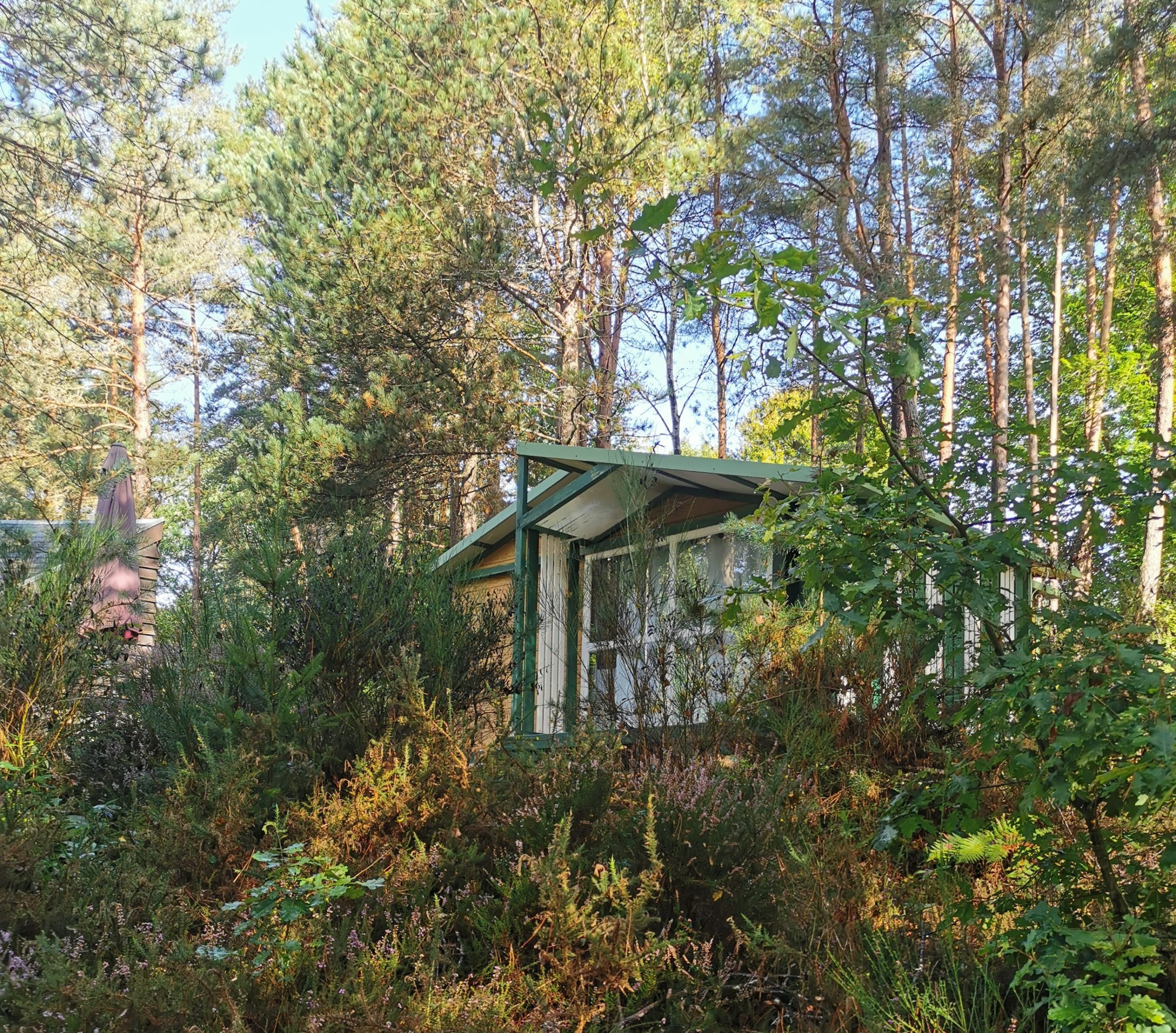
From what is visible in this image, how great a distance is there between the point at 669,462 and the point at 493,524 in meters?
3.51

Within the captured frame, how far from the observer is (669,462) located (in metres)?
8.10

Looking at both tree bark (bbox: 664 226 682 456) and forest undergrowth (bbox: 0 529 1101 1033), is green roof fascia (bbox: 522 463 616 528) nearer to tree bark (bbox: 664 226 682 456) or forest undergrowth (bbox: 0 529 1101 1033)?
forest undergrowth (bbox: 0 529 1101 1033)

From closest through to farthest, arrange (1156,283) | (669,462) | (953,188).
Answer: (669,462), (1156,283), (953,188)

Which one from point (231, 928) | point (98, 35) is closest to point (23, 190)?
point (98, 35)

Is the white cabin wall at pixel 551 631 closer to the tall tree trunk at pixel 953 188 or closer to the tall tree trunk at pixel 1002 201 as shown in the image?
the tall tree trunk at pixel 953 188

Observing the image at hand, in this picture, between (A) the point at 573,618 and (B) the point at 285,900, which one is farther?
(A) the point at 573,618

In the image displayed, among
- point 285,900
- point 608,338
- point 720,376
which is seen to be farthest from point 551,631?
point 720,376

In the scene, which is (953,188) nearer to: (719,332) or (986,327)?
(986,327)

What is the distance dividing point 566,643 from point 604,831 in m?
6.17

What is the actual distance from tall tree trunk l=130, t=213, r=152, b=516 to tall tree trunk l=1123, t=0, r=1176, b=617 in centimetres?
1659

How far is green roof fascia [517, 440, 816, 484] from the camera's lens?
24.5 feet

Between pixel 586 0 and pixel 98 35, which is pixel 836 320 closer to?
pixel 98 35

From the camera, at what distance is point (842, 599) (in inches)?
115

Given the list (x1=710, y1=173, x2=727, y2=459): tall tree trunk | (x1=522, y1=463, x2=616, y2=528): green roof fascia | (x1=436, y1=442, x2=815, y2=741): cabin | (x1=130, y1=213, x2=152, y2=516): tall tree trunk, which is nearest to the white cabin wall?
(x1=436, y1=442, x2=815, y2=741): cabin
